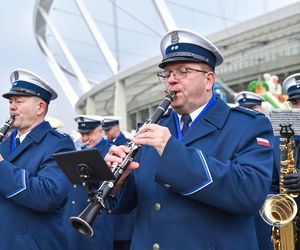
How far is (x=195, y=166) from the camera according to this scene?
2.58 meters

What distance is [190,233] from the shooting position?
2746 mm

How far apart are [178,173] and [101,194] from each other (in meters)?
0.46

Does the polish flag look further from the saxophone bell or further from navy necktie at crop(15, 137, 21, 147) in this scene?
navy necktie at crop(15, 137, 21, 147)

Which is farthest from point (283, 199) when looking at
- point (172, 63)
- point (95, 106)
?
point (95, 106)

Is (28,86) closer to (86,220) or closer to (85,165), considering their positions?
(85,165)

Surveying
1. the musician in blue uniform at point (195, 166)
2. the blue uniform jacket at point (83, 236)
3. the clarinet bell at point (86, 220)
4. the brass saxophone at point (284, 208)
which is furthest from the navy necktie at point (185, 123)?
the blue uniform jacket at point (83, 236)

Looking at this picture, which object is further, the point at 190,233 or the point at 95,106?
the point at 95,106

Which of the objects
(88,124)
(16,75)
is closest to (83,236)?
(88,124)

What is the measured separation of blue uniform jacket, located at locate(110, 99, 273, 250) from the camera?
8.49ft

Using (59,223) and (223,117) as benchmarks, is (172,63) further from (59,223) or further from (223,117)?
(59,223)

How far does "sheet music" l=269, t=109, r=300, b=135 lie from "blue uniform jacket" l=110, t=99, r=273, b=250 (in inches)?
31.5

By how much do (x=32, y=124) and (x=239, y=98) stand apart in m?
3.96

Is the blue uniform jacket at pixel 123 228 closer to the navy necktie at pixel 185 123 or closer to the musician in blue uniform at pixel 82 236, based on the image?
the musician in blue uniform at pixel 82 236

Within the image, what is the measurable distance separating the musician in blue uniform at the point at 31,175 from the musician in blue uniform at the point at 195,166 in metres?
0.72
